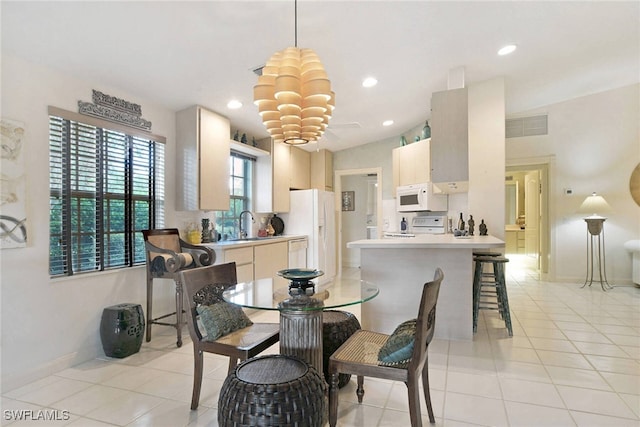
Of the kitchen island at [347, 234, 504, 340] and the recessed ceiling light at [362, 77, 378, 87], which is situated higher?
the recessed ceiling light at [362, 77, 378, 87]

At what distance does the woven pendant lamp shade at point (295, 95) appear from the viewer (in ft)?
6.46

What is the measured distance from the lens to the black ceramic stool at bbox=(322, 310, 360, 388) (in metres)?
2.19

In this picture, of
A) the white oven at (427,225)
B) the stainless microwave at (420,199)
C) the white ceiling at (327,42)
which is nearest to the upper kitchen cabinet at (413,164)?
the stainless microwave at (420,199)

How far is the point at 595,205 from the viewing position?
5410mm

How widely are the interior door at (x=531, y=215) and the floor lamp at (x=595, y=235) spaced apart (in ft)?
6.26

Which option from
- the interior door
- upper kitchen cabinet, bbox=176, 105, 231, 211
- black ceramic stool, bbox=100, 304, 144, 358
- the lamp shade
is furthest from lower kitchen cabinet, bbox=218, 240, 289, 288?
the interior door

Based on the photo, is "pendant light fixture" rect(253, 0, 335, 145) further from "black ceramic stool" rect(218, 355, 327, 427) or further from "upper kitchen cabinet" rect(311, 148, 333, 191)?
"upper kitchen cabinet" rect(311, 148, 333, 191)

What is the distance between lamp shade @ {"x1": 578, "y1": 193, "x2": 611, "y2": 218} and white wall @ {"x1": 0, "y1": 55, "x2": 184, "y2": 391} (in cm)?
666

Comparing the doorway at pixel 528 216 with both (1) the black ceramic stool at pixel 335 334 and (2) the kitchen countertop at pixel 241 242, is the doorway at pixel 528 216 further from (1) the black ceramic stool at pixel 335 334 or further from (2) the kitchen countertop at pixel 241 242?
(1) the black ceramic stool at pixel 335 334

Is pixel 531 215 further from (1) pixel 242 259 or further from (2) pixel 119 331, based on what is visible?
(2) pixel 119 331

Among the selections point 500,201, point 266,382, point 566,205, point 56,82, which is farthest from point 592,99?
point 56,82

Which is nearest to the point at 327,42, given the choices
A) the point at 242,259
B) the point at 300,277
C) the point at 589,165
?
the point at 300,277

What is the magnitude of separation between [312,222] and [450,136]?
2.66 metres

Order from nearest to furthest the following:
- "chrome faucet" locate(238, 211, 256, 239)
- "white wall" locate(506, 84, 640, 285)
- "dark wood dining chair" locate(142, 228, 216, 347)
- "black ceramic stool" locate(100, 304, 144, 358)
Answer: "black ceramic stool" locate(100, 304, 144, 358)
"dark wood dining chair" locate(142, 228, 216, 347)
"chrome faucet" locate(238, 211, 256, 239)
"white wall" locate(506, 84, 640, 285)
